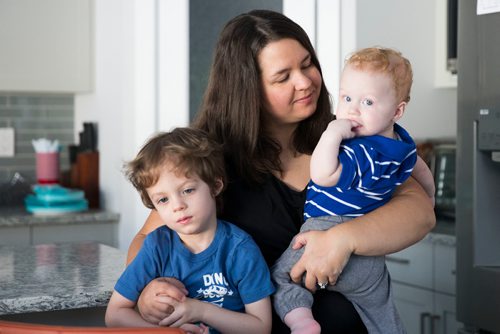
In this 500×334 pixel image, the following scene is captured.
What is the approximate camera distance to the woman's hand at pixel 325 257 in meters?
1.78

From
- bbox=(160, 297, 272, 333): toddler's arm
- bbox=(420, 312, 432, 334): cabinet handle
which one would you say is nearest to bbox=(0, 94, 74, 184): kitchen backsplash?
bbox=(420, 312, 432, 334): cabinet handle

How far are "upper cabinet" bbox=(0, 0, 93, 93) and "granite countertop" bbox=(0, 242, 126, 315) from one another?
5.52ft

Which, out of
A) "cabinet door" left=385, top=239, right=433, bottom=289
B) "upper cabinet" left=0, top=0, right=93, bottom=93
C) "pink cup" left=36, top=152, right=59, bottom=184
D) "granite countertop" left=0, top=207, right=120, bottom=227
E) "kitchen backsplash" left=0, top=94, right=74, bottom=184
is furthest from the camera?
"kitchen backsplash" left=0, top=94, right=74, bottom=184

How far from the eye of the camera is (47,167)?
4.24 meters

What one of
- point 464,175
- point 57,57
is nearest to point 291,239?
point 464,175

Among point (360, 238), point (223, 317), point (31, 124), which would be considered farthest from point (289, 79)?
point (31, 124)

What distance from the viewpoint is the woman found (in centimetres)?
192

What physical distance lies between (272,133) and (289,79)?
18 centimetres

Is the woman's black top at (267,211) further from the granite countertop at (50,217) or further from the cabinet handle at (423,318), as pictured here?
the granite countertop at (50,217)

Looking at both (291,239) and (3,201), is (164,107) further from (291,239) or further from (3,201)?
(291,239)

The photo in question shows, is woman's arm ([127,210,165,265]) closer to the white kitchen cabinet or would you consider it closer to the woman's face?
the woman's face

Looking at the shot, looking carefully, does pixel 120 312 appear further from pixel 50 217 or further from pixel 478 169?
pixel 50 217

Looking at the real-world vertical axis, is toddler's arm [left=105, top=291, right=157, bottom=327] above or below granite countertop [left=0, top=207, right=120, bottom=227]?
above

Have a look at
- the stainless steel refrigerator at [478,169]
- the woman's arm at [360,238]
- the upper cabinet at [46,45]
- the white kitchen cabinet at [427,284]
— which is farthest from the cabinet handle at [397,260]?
the upper cabinet at [46,45]
